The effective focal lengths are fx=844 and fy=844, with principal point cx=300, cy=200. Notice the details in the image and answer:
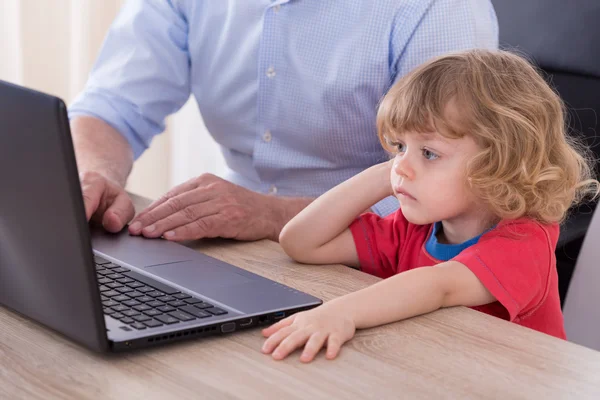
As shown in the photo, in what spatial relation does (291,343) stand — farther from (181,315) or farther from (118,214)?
(118,214)

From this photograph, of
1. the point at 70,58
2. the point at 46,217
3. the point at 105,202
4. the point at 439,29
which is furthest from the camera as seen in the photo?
the point at 70,58

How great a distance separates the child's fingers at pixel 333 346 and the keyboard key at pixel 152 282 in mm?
181

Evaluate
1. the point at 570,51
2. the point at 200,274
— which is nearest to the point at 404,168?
the point at 200,274

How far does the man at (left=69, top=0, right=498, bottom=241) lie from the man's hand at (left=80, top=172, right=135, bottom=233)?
106mm

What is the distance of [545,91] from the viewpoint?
1006 mm

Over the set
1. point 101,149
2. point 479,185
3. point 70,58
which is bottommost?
point 70,58

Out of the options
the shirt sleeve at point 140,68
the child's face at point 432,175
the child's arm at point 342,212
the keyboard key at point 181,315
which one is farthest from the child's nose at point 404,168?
the shirt sleeve at point 140,68

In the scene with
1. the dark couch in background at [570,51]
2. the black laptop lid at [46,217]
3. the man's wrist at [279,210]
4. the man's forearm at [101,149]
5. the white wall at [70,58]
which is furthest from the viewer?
the white wall at [70,58]

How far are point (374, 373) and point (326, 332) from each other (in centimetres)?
7

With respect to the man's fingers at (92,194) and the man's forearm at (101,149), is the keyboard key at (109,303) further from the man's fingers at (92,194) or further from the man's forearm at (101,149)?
the man's forearm at (101,149)

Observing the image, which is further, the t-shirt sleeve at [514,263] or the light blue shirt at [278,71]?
the light blue shirt at [278,71]

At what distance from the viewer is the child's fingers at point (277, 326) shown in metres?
0.77

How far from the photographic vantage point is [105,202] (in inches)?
44.8

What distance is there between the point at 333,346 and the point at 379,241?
1.22 feet
